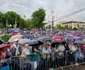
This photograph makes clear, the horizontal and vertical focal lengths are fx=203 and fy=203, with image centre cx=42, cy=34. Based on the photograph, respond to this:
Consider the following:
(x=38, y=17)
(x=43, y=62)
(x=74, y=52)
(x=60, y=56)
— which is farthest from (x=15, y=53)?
(x=38, y=17)

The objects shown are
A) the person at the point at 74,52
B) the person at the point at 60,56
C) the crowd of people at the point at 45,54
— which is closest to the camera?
the crowd of people at the point at 45,54

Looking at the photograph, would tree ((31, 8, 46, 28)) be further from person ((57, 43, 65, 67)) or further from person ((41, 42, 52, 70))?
person ((41, 42, 52, 70))

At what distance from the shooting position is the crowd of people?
830 centimetres

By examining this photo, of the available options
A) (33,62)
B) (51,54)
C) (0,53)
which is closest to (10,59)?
(0,53)

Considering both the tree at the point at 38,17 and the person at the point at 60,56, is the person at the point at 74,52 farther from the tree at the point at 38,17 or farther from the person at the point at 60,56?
the tree at the point at 38,17

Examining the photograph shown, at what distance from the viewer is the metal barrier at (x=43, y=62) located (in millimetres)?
8031

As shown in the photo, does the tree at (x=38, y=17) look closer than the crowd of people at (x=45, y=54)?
No

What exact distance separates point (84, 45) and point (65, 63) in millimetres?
1881

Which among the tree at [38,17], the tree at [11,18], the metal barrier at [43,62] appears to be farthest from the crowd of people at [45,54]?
the tree at [11,18]

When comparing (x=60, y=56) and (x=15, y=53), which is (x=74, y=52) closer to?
(x=60, y=56)

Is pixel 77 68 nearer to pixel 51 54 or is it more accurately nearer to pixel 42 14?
pixel 51 54

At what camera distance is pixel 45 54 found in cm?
934

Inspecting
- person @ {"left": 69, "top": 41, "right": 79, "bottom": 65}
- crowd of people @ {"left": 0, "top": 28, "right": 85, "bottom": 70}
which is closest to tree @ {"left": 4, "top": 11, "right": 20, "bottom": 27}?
person @ {"left": 69, "top": 41, "right": 79, "bottom": 65}

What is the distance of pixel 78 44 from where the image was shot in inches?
451
